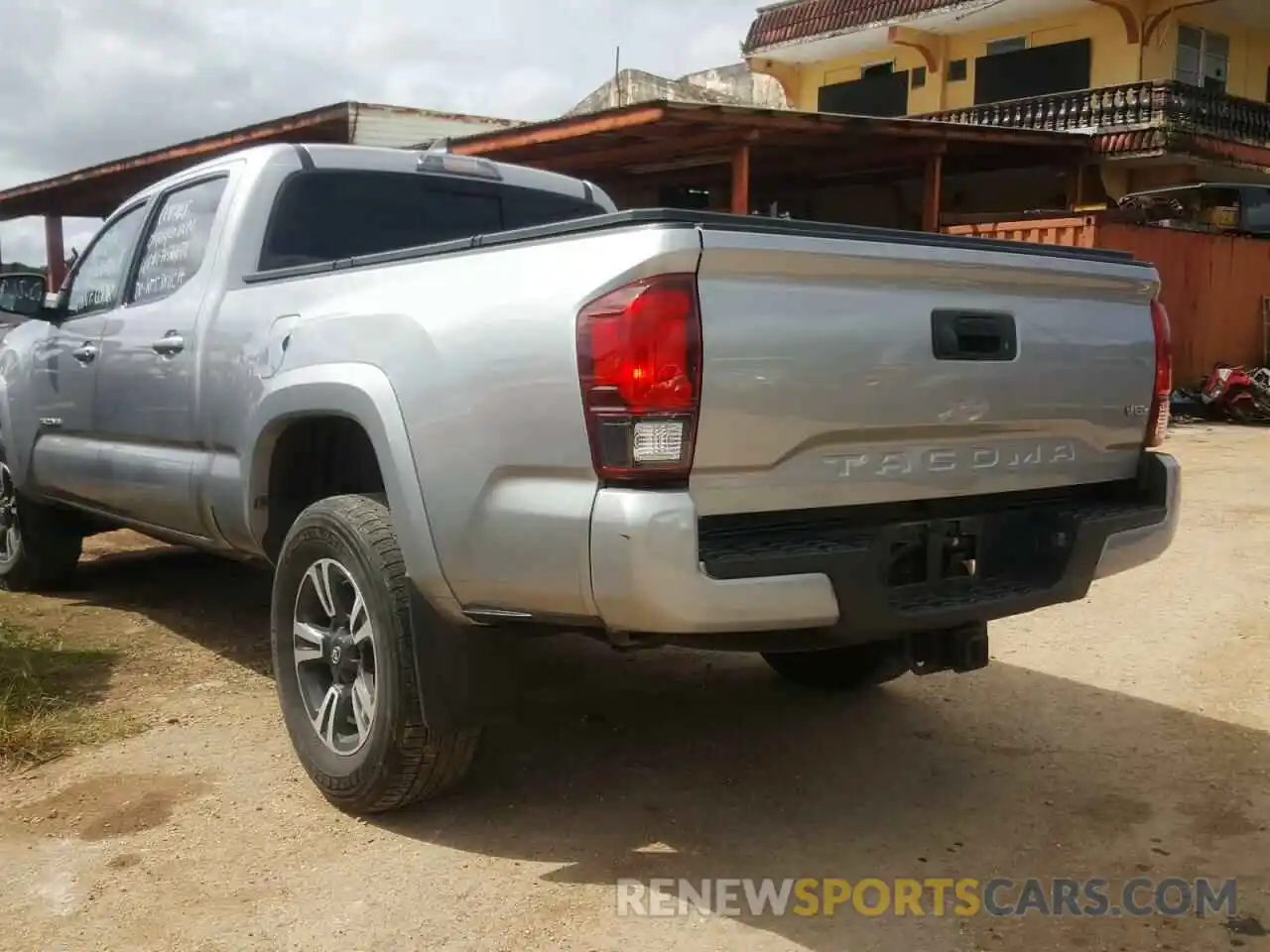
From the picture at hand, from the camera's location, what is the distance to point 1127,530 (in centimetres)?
332

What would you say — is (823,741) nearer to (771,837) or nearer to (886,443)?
(771,837)

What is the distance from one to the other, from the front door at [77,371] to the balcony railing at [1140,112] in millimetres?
17598

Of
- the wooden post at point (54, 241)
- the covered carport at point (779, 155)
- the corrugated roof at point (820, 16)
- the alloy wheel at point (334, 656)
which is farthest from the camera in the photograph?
the wooden post at point (54, 241)

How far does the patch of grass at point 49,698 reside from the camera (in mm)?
3812

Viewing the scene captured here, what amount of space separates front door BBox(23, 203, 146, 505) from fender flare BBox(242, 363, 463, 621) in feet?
5.50

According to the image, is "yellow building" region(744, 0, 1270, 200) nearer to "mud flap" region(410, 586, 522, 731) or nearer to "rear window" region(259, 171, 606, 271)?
"rear window" region(259, 171, 606, 271)

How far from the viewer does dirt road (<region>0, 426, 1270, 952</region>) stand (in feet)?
9.18

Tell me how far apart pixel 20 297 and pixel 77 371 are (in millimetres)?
562

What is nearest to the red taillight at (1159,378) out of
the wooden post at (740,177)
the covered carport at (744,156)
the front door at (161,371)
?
the front door at (161,371)

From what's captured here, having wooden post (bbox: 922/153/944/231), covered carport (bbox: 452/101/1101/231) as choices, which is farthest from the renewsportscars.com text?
wooden post (bbox: 922/153/944/231)

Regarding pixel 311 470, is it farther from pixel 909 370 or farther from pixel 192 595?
pixel 192 595

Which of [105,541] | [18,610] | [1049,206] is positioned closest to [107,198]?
[1049,206]

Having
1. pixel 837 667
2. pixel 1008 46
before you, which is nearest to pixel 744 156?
pixel 1008 46

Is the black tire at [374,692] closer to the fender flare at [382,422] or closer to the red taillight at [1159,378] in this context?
the fender flare at [382,422]
